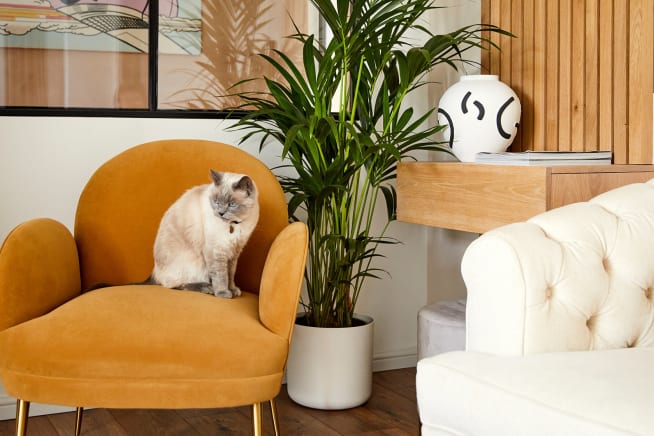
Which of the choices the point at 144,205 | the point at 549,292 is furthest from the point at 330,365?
the point at 549,292

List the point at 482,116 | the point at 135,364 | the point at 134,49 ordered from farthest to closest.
Result: the point at 134,49 < the point at 482,116 < the point at 135,364

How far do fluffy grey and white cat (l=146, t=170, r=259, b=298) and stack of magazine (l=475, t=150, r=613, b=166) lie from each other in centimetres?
73

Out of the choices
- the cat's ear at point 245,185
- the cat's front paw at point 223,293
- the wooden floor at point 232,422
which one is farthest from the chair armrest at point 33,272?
the wooden floor at point 232,422

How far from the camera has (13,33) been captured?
2633 millimetres

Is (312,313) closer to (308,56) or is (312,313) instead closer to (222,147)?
Result: (222,147)

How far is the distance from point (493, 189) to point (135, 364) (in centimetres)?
113

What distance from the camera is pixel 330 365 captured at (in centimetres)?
268

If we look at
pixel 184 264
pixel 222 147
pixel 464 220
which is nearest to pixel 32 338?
pixel 184 264

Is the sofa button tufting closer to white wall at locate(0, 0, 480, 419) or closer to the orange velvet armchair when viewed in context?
the orange velvet armchair

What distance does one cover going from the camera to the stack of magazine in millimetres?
2199

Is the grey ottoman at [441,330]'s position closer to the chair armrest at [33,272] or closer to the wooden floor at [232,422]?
the wooden floor at [232,422]

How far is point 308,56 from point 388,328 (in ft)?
4.15

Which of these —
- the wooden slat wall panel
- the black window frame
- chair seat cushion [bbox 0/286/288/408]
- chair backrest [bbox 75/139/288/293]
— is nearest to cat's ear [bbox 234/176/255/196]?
chair backrest [bbox 75/139/288/293]

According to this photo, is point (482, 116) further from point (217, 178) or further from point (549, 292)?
point (549, 292)
